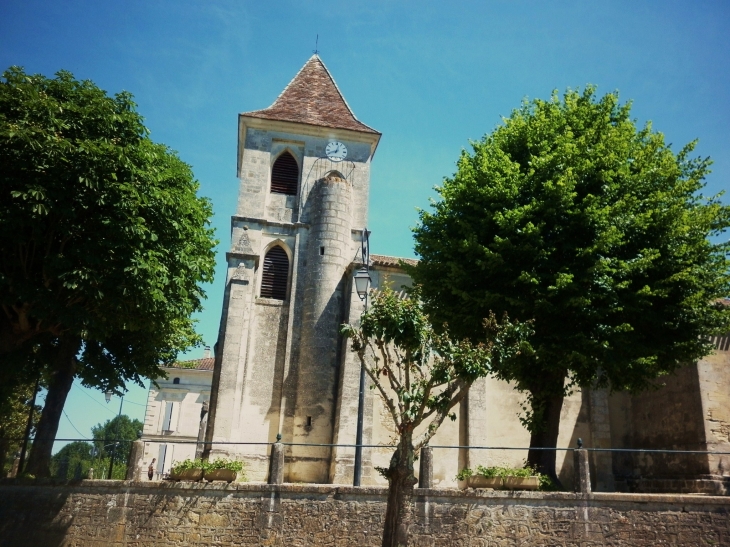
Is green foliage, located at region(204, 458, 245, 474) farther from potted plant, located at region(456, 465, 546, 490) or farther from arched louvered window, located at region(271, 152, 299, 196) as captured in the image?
arched louvered window, located at region(271, 152, 299, 196)

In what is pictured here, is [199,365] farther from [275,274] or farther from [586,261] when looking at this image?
[586,261]

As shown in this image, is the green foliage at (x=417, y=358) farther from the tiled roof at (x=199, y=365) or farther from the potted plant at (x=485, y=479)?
the tiled roof at (x=199, y=365)

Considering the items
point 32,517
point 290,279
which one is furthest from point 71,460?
point 290,279

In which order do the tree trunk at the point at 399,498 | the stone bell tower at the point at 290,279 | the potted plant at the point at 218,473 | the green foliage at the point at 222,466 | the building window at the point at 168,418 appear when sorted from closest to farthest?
the tree trunk at the point at 399,498 < the potted plant at the point at 218,473 < the green foliage at the point at 222,466 < the stone bell tower at the point at 290,279 < the building window at the point at 168,418

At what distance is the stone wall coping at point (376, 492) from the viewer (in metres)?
13.1

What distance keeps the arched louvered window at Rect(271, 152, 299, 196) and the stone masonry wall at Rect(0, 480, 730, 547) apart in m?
14.9

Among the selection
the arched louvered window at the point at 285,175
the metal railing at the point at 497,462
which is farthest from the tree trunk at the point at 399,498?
the arched louvered window at the point at 285,175

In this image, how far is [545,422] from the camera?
15.6 meters

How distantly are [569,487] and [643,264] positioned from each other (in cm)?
991

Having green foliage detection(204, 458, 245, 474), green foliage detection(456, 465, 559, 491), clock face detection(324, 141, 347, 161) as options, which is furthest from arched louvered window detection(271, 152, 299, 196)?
green foliage detection(456, 465, 559, 491)

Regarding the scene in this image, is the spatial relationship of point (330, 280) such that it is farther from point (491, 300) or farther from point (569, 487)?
point (569, 487)

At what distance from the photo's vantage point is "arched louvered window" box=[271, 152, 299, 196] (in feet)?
84.8

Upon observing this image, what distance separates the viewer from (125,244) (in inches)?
562

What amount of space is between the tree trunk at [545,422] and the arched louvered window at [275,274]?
1158cm
